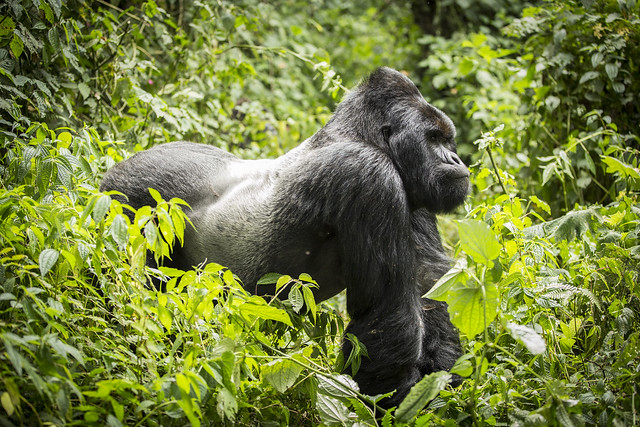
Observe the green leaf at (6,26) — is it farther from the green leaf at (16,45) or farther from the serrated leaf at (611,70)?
the serrated leaf at (611,70)

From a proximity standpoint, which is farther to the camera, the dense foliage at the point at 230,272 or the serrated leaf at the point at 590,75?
the serrated leaf at the point at 590,75

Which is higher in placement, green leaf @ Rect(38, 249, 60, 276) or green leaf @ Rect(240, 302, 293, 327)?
green leaf @ Rect(38, 249, 60, 276)

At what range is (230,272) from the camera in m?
2.02

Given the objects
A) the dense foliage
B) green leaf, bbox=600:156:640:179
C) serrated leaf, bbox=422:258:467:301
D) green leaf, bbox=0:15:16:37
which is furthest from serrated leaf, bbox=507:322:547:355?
green leaf, bbox=0:15:16:37

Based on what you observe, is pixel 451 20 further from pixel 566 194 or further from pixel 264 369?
pixel 264 369

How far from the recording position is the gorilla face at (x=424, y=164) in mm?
2758

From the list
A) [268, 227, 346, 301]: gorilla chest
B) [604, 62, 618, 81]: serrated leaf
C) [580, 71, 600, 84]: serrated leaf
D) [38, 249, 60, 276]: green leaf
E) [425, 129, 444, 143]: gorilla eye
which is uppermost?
[604, 62, 618, 81]: serrated leaf

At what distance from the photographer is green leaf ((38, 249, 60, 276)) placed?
176cm

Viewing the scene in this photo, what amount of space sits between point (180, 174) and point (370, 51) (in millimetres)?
6682

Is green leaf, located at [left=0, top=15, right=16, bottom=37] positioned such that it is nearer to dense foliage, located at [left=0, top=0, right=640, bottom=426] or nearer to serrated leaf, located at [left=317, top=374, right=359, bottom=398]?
dense foliage, located at [left=0, top=0, right=640, bottom=426]

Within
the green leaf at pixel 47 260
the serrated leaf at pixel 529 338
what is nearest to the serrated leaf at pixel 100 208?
the green leaf at pixel 47 260

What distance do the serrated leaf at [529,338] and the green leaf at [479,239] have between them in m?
0.23

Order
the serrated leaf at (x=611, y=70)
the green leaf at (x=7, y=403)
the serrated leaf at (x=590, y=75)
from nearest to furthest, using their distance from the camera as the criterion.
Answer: the green leaf at (x=7, y=403) < the serrated leaf at (x=611, y=70) < the serrated leaf at (x=590, y=75)

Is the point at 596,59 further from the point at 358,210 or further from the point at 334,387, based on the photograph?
the point at 334,387
